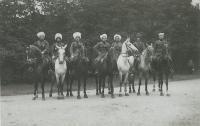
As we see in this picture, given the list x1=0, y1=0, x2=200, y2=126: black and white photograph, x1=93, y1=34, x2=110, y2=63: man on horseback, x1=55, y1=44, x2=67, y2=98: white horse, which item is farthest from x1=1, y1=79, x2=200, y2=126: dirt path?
x1=93, y1=34, x2=110, y2=63: man on horseback

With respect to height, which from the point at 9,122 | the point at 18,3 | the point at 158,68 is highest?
the point at 18,3

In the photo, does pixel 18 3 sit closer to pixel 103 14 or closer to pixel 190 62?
pixel 103 14

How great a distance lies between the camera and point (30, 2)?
4191 centimetres

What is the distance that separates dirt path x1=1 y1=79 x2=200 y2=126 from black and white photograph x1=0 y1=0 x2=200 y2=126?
3cm

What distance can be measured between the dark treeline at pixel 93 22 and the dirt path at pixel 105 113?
21.5 m

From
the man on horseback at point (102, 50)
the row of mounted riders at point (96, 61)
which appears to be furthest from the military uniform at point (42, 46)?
the man on horseback at point (102, 50)

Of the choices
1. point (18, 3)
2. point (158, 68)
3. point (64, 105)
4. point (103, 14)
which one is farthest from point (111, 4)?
point (64, 105)

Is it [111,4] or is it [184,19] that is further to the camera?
[184,19]

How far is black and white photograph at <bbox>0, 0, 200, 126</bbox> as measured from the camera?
15633mm

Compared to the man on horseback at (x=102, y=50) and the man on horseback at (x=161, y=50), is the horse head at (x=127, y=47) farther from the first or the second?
the man on horseback at (x=161, y=50)

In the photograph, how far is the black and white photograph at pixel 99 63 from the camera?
1563 centimetres

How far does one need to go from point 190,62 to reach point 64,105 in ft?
125

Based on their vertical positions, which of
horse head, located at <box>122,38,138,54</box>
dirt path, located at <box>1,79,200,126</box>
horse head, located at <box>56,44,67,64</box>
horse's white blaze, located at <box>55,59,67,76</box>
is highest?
horse head, located at <box>122,38,138,54</box>

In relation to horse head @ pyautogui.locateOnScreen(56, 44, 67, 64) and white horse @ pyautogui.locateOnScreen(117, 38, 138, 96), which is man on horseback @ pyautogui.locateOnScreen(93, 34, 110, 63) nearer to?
white horse @ pyautogui.locateOnScreen(117, 38, 138, 96)
